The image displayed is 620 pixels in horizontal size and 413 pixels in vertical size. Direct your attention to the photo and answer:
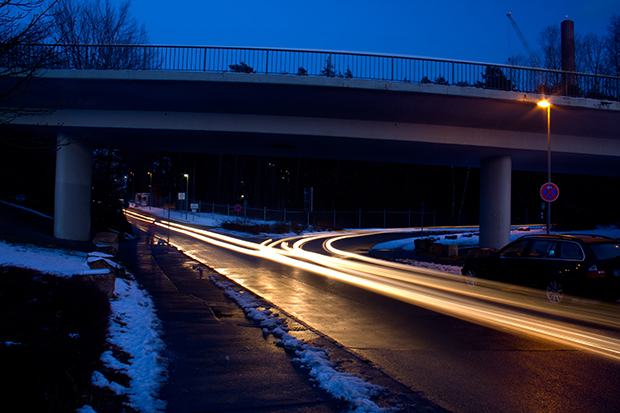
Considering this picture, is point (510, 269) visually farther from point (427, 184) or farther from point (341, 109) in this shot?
point (427, 184)

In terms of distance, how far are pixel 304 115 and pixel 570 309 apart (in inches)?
479

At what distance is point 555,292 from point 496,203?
1175cm

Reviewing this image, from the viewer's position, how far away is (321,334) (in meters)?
7.05

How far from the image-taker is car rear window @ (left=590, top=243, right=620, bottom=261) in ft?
31.4

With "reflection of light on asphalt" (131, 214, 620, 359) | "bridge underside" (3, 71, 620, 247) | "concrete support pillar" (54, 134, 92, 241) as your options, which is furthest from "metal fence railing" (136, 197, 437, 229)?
"reflection of light on asphalt" (131, 214, 620, 359)

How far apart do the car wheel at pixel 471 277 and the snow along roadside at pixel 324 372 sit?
656cm

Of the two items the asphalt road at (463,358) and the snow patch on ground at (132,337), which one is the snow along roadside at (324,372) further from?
the snow patch on ground at (132,337)

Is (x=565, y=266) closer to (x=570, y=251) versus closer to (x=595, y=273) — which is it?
(x=570, y=251)

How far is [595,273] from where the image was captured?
9.38 metres

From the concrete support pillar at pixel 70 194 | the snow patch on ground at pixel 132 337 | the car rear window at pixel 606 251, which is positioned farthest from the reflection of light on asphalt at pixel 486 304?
the concrete support pillar at pixel 70 194

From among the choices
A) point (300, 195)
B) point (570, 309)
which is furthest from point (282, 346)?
point (300, 195)

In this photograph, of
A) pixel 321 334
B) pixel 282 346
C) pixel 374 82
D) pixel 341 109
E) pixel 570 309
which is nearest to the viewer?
pixel 282 346

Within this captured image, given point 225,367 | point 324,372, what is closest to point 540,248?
point 324,372

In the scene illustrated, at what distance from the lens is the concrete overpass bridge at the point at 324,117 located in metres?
15.9
